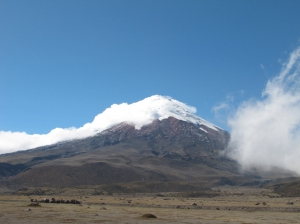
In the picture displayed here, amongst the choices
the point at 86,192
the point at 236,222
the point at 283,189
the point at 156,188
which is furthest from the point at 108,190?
the point at 236,222

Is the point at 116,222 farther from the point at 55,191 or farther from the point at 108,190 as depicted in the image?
the point at 108,190

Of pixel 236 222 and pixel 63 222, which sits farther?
pixel 236 222

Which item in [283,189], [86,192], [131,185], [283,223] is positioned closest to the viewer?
[283,223]

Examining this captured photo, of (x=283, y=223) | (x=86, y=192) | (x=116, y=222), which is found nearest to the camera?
(x=116, y=222)

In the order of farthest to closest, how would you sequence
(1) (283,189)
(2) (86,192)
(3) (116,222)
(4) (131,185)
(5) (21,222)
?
(4) (131,185), (1) (283,189), (2) (86,192), (3) (116,222), (5) (21,222)

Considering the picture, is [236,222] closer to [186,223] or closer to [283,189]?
[186,223]

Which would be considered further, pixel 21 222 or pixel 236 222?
pixel 236 222

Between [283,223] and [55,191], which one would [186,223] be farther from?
[55,191]

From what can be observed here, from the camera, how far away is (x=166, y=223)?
4103 cm

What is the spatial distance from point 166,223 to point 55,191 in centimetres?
11564

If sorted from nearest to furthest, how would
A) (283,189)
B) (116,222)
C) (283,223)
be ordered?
1. (116,222)
2. (283,223)
3. (283,189)

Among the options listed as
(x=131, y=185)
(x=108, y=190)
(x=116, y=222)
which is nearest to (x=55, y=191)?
(x=108, y=190)

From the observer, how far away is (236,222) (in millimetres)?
44375

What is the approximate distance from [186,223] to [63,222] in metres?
14.3
